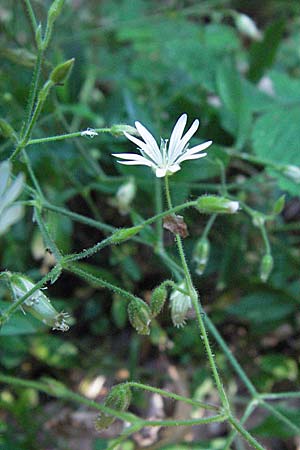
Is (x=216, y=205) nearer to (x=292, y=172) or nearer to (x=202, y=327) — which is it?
(x=202, y=327)

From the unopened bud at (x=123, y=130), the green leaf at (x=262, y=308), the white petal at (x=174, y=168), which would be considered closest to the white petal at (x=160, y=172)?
the white petal at (x=174, y=168)

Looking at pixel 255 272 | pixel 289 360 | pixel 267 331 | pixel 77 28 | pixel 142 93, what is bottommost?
pixel 289 360

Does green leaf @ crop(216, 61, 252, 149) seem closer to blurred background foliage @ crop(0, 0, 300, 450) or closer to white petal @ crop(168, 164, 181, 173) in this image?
blurred background foliage @ crop(0, 0, 300, 450)

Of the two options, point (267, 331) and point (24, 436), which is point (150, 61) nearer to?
point (267, 331)

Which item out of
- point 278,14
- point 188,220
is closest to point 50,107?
point 188,220

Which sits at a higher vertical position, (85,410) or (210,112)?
(210,112)

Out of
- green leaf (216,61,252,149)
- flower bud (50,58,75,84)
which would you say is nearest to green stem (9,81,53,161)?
flower bud (50,58,75,84)
